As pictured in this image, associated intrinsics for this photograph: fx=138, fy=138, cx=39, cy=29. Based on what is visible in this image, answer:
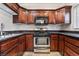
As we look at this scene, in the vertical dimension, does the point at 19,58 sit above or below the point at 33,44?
above

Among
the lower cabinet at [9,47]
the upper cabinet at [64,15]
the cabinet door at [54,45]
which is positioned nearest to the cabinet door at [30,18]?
the upper cabinet at [64,15]

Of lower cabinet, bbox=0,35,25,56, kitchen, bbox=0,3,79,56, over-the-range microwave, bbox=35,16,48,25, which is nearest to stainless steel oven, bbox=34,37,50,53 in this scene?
kitchen, bbox=0,3,79,56

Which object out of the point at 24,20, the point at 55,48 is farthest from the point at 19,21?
the point at 55,48

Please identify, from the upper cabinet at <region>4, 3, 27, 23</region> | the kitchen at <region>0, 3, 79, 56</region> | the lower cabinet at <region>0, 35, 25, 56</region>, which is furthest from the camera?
the upper cabinet at <region>4, 3, 27, 23</region>

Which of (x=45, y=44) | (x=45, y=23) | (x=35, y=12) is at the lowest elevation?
(x=45, y=44)

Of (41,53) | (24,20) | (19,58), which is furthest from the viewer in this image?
(24,20)

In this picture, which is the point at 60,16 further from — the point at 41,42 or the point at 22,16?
the point at 22,16

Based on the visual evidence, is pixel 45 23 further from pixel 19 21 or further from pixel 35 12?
pixel 19 21

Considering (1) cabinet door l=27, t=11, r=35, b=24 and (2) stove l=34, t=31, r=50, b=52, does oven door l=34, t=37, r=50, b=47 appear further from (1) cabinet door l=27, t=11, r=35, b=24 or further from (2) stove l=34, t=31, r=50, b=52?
(1) cabinet door l=27, t=11, r=35, b=24

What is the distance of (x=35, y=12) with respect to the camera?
4.89 metres

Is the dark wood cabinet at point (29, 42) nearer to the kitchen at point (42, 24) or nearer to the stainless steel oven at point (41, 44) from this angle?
the kitchen at point (42, 24)

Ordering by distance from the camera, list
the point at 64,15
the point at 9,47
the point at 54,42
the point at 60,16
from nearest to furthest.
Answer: the point at 9,47 < the point at 64,15 < the point at 54,42 < the point at 60,16

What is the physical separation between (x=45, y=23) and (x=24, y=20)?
2.41ft

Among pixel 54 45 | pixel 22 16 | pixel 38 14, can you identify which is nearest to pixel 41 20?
pixel 38 14
